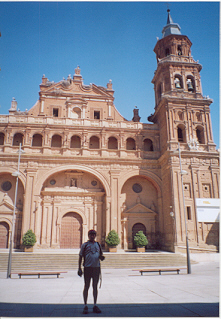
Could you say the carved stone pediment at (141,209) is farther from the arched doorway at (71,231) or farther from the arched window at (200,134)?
the arched window at (200,134)

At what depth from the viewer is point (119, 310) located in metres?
5.60

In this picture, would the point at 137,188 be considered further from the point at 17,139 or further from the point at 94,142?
the point at 17,139

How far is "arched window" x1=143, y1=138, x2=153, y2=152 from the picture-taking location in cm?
3000

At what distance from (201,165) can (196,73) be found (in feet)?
38.2

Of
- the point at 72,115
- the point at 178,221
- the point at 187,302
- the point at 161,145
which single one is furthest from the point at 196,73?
the point at 187,302

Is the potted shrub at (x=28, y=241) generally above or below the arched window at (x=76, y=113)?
below

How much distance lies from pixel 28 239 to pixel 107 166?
34.5 feet

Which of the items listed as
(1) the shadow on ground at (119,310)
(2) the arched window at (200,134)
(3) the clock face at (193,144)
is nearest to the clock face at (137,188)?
(3) the clock face at (193,144)

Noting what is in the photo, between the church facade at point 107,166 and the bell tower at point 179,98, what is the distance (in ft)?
0.38

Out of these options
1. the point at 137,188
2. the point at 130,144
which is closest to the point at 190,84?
the point at 130,144

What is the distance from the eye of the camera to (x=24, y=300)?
679 centimetres

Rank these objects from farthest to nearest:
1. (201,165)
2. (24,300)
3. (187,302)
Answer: (201,165) → (24,300) → (187,302)

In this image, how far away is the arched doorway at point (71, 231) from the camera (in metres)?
26.0

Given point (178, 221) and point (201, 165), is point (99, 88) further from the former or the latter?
point (178, 221)
